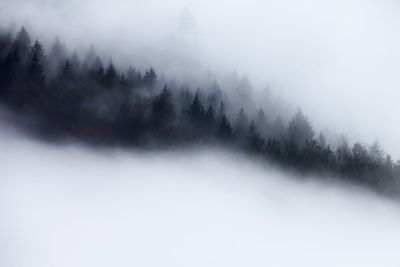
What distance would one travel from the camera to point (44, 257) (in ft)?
225

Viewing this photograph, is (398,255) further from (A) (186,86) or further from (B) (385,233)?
(A) (186,86)

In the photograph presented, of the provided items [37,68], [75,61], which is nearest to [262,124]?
[75,61]

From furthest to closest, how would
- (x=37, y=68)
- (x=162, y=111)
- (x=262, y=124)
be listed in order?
(x=262, y=124) < (x=162, y=111) < (x=37, y=68)

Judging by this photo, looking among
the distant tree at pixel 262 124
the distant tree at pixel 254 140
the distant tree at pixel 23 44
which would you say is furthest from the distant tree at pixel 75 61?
the distant tree at pixel 262 124

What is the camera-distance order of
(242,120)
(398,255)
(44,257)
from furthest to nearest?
(398,255)
(242,120)
(44,257)

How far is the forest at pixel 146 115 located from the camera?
68562mm

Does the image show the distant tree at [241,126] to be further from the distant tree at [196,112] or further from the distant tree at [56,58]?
the distant tree at [56,58]

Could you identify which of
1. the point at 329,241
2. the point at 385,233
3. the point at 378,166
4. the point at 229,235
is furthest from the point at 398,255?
the point at 229,235

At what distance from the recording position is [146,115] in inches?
2650

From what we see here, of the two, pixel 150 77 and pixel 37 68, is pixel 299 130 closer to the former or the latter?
A: pixel 150 77

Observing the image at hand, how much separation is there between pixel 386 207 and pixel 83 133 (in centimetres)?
4183

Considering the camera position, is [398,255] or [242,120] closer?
[242,120]

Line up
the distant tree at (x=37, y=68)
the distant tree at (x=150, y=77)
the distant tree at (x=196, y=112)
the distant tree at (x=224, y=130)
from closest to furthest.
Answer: the distant tree at (x=37, y=68) → the distant tree at (x=196, y=112) → the distant tree at (x=224, y=130) → the distant tree at (x=150, y=77)

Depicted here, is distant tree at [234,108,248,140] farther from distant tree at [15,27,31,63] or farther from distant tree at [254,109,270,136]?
distant tree at [15,27,31,63]
